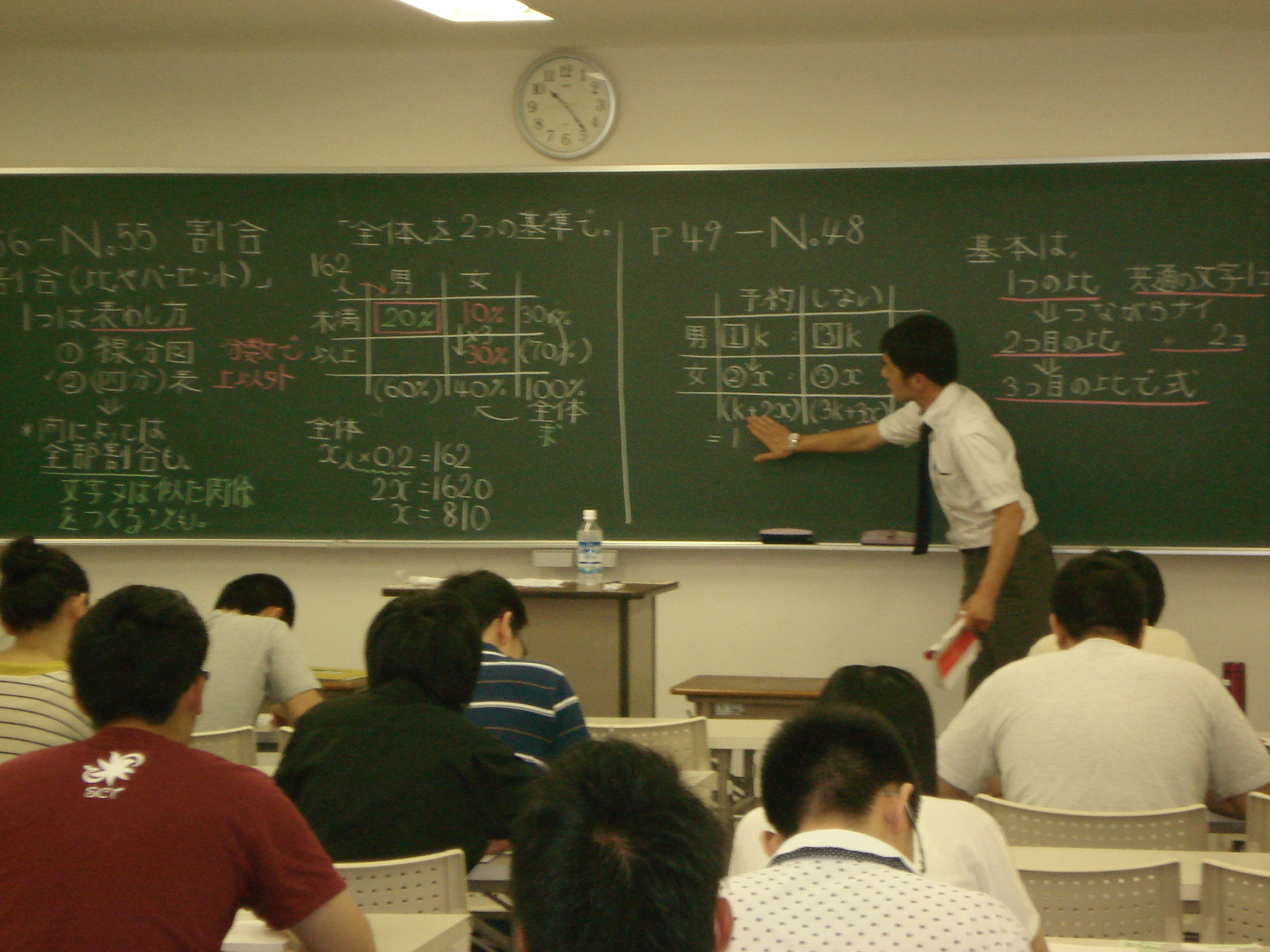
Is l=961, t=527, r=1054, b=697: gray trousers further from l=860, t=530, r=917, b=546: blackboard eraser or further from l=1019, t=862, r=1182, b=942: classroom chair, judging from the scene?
l=1019, t=862, r=1182, b=942: classroom chair

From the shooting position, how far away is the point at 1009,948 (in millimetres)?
1256

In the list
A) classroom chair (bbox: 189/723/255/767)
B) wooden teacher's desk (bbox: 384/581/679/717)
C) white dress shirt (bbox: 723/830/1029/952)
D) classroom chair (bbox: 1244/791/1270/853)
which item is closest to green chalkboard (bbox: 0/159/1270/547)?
wooden teacher's desk (bbox: 384/581/679/717)

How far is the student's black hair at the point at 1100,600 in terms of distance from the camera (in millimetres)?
2822

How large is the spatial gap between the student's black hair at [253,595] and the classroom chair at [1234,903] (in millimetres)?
3040

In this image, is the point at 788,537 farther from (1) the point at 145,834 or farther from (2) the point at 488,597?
(1) the point at 145,834

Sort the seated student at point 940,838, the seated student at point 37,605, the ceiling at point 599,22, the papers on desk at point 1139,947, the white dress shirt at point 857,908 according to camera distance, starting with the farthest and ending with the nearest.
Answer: the ceiling at point 599,22, the seated student at point 37,605, the papers on desk at point 1139,947, the seated student at point 940,838, the white dress shirt at point 857,908

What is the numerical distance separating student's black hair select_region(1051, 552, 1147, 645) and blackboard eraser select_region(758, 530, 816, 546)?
2306mm

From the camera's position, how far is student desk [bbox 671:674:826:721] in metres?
4.59

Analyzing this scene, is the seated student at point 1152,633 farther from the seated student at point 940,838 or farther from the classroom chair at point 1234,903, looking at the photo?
the seated student at point 940,838

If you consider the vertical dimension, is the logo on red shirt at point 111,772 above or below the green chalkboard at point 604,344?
below

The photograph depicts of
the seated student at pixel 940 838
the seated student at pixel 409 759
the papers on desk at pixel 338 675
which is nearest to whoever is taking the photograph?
the seated student at pixel 940 838

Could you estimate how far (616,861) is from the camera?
924 mm

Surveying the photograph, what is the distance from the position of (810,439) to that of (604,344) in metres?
0.97

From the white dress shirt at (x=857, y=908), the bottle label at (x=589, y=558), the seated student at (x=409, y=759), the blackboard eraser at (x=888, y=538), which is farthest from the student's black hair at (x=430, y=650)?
the blackboard eraser at (x=888, y=538)
